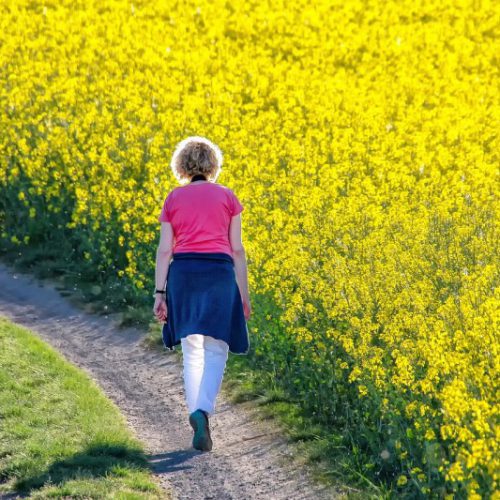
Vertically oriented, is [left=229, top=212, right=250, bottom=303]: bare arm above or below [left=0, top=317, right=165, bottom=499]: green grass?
above

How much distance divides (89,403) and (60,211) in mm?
5978

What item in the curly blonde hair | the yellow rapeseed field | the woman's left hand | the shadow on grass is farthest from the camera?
the woman's left hand

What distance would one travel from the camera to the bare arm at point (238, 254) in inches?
303

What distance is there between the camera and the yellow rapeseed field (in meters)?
7.43

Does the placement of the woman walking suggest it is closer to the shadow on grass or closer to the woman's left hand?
the woman's left hand

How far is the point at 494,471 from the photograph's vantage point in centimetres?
591

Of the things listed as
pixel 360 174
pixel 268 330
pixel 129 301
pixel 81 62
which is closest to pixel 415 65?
pixel 81 62

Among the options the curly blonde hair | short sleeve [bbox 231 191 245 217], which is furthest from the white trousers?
the curly blonde hair

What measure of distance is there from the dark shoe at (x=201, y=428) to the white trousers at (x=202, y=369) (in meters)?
0.06

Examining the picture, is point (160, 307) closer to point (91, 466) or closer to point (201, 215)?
point (201, 215)

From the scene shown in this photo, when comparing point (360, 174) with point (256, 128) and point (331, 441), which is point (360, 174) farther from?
point (331, 441)

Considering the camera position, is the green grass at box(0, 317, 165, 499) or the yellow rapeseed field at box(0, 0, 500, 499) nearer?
the green grass at box(0, 317, 165, 499)

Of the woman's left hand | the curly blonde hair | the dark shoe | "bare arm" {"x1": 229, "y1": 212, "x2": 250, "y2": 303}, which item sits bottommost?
the dark shoe

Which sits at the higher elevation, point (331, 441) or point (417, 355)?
point (417, 355)
